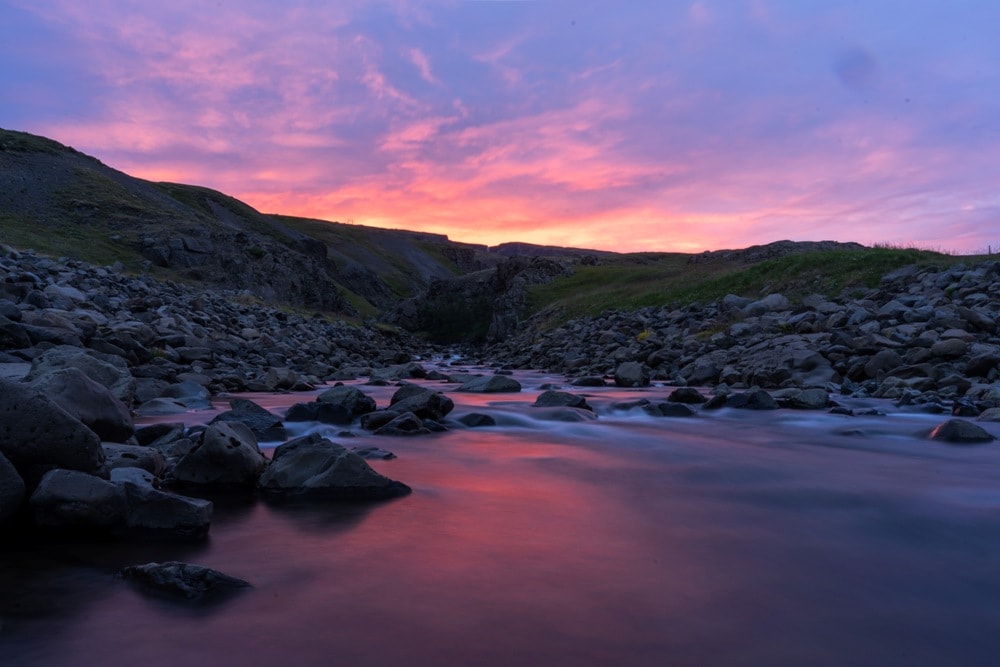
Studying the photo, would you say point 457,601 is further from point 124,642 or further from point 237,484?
point 237,484

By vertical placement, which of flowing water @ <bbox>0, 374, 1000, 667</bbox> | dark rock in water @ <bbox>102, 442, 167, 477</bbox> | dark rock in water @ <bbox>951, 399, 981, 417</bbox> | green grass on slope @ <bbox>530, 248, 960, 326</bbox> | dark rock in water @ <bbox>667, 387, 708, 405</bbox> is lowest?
flowing water @ <bbox>0, 374, 1000, 667</bbox>

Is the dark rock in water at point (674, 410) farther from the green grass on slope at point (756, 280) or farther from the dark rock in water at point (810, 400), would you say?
the green grass on slope at point (756, 280)

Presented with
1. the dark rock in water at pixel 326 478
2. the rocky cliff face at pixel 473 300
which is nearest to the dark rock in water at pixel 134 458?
the dark rock in water at pixel 326 478

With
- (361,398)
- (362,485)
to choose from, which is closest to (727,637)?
(362,485)

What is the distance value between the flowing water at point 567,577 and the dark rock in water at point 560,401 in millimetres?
5093

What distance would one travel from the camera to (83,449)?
4832 mm

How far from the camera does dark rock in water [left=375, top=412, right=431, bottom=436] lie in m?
9.27

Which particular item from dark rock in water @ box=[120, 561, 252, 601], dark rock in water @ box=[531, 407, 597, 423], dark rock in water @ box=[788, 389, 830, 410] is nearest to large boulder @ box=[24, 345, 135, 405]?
dark rock in water @ box=[120, 561, 252, 601]

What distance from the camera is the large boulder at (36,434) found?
4645 millimetres

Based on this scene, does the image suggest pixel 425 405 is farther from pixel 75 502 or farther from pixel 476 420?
pixel 75 502

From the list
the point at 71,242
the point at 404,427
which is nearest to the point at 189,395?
the point at 404,427

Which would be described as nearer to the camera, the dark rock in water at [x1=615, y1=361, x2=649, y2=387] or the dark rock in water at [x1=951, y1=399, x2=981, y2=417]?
the dark rock in water at [x1=951, y1=399, x2=981, y2=417]

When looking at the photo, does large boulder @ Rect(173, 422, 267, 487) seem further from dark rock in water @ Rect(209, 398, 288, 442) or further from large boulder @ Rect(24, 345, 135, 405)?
large boulder @ Rect(24, 345, 135, 405)

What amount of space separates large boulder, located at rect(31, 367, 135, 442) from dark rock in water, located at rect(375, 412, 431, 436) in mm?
3247
